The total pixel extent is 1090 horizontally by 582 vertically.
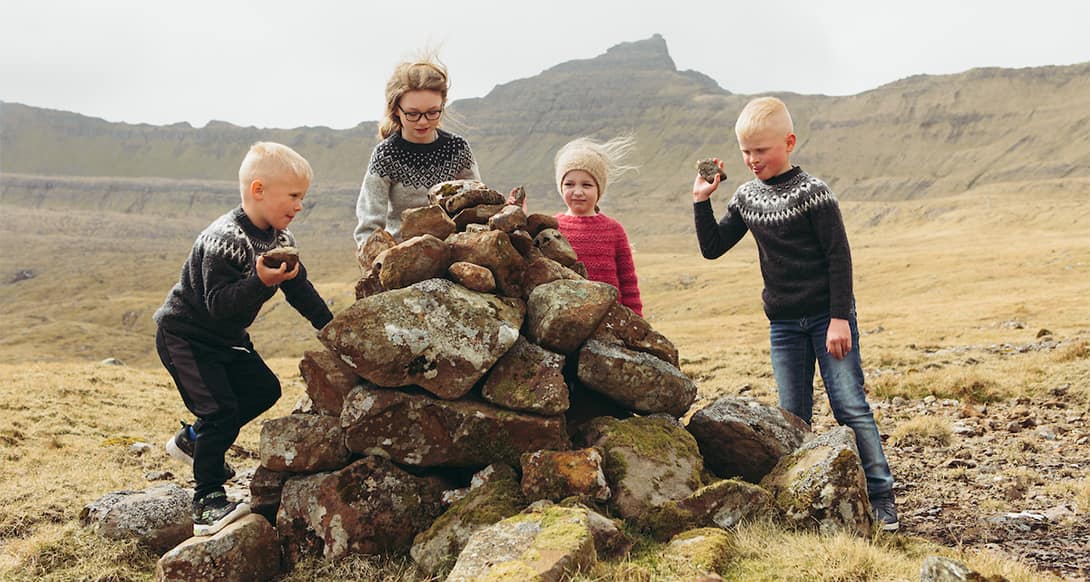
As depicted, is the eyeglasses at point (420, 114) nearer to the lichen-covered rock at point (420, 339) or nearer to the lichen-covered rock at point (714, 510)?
the lichen-covered rock at point (420, 339)

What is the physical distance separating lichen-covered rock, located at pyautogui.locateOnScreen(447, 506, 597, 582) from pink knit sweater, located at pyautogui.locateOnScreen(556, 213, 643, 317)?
3566 mm

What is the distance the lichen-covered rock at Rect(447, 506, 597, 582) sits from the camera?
4.76 m

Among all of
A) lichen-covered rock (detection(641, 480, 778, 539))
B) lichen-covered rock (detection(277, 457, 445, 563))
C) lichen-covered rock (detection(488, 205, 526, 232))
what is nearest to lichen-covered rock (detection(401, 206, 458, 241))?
lichen-covered rock (detection(488, 205, 526, 232))

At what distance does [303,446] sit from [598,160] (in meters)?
4.31

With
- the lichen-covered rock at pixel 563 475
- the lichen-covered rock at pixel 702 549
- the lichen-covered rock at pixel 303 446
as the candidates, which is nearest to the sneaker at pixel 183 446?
the lichen-covered rock at pixel 303 446

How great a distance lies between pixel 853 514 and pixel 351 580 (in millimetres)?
4255

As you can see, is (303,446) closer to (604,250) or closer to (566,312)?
(566,312)

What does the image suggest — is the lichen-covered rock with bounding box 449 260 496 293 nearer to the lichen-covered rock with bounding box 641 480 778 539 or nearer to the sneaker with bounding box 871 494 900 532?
the lichen-covered rock with bounding box 641 480 778 539

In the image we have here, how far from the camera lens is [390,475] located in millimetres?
6586

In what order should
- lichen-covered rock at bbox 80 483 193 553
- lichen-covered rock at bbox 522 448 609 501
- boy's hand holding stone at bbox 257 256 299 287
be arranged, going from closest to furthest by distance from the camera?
boy's hand holding stone at bbox 257 256 299 287
lichen-covered rock at bbox 522 448 609 501
lichen-covered rock at bbox 80 483 193 553

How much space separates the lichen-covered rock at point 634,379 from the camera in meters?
7.05

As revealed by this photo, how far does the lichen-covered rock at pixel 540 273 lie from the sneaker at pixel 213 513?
342 cm

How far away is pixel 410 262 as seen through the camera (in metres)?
6.91

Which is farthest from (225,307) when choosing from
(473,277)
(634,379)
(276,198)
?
(634,379)
